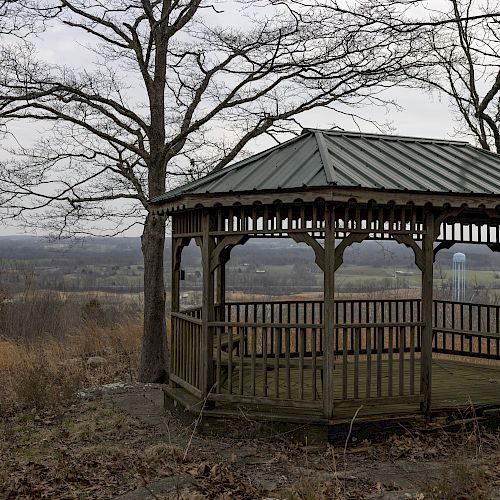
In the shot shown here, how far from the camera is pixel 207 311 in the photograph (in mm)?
8758

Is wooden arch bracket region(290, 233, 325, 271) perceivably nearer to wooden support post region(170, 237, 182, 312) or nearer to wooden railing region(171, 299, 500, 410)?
wooden railing region(171, 299, 500, 410)

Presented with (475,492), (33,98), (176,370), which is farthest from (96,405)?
(475,492)

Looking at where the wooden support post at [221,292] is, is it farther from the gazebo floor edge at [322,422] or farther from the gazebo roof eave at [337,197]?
the gazebo roof eave at [337,197]

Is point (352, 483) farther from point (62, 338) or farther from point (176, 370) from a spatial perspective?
point (62, 338)

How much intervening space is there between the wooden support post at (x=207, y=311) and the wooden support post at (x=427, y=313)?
276 centimetres

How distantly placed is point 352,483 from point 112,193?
9445mm

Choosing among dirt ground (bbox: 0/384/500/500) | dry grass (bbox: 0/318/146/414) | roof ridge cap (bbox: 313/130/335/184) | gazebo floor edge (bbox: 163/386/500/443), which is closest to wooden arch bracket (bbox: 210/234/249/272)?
roof ridge cap (bbox: 313/130/335/184)

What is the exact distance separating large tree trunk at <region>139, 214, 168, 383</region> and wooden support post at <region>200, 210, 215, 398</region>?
5104mm

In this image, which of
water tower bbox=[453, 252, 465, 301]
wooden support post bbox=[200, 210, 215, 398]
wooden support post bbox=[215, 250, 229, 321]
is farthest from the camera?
water tower bbox=[453, 252, 465, 301]

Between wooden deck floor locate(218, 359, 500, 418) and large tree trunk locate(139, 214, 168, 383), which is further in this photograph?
large tree trunk locate(139, 214, 168, 383)

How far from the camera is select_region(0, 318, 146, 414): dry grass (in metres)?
11.4

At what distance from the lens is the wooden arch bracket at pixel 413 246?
8.27 meters

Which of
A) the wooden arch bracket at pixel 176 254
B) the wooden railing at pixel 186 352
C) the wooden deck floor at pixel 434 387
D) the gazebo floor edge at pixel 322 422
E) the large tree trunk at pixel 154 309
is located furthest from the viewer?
the large tree trunk at pixel 154 309

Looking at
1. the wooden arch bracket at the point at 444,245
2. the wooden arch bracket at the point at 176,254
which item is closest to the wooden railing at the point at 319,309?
the wooden arch bracket at the point at 444,245
